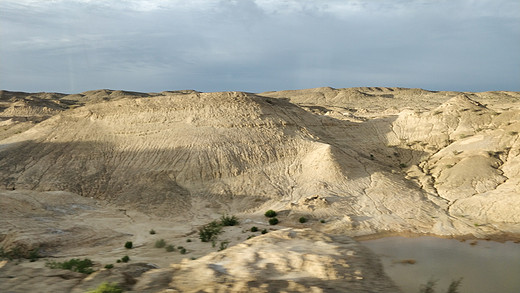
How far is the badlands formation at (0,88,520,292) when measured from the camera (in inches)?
1083

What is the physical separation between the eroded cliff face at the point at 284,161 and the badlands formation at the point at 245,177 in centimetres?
16

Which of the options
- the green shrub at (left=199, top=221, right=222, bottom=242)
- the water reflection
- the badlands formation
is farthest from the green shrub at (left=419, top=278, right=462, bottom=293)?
the green shrub at (left=199, top=221, right=222, bottom=242)

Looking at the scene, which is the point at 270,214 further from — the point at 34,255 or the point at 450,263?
the point at 34,255

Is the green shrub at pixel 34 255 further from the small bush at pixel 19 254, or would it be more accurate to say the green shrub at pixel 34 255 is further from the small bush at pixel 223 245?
the small bush at pixel 223 245

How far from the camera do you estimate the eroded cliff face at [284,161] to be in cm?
3331

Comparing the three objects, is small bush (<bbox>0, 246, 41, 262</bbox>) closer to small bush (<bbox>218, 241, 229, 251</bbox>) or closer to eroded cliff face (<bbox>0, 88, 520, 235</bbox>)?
small bush (<bbox>218, 241, 229, 251</bbox>)

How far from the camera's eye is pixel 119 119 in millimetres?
47000

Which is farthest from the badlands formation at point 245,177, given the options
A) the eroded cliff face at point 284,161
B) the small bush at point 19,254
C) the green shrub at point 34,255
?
the green shrub at point 34,255

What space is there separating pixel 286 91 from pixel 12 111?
364 feet

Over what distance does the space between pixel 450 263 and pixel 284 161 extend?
2283 centimetres

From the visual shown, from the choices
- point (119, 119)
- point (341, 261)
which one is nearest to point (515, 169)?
point (341, 261)

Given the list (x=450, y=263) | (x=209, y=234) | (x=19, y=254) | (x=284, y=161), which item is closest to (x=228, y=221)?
(x=209, y=234)

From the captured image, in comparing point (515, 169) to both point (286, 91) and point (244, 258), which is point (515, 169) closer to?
point (244, 258)

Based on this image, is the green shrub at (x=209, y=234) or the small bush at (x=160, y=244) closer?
the small bush at (x=160, y=244)
